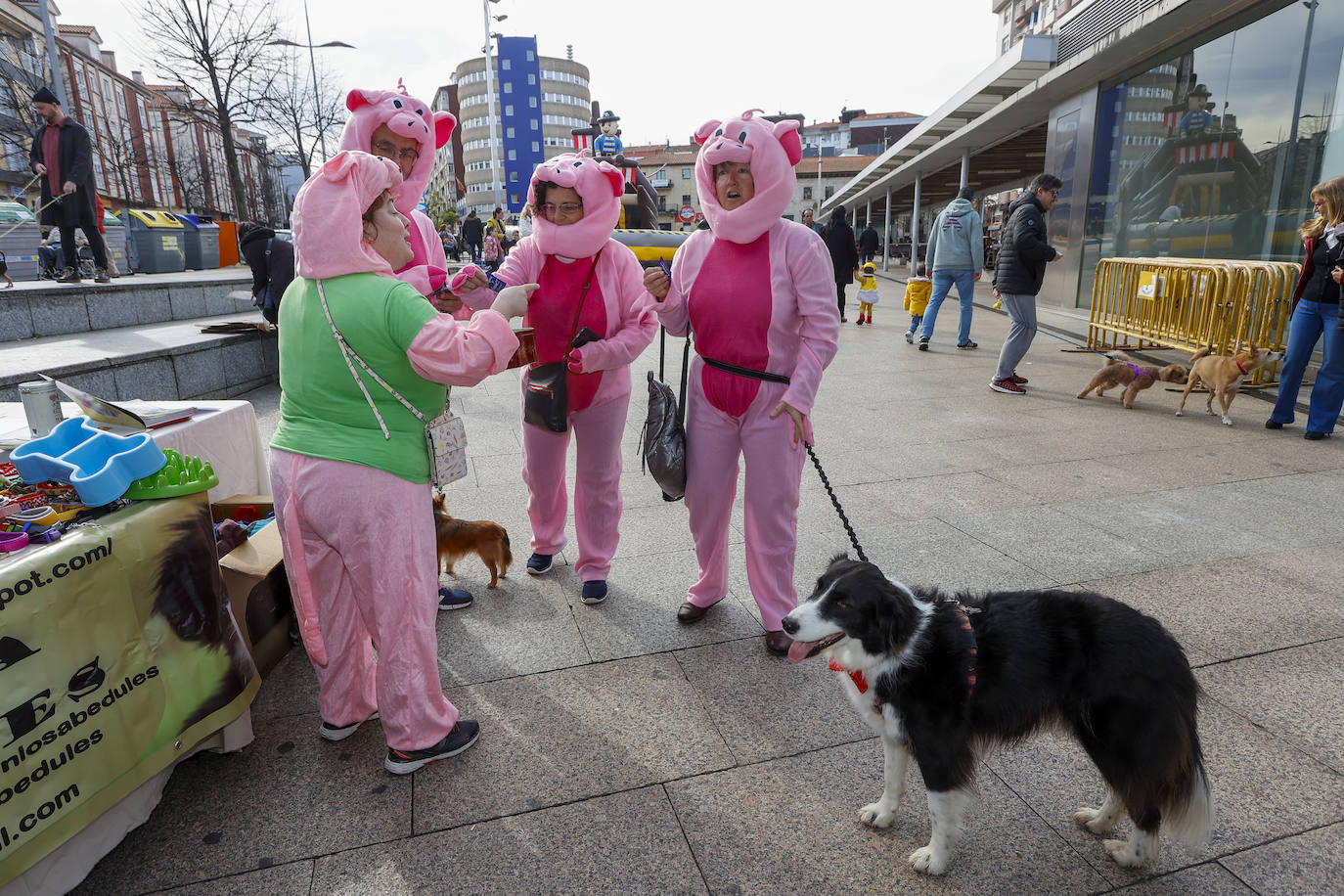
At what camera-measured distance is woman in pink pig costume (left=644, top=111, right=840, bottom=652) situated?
3.02 meters

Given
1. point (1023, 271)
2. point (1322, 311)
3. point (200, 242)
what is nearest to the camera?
point (1322, 311)

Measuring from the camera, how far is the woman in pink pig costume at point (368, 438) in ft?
7.09

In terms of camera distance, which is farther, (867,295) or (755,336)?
(867,295)

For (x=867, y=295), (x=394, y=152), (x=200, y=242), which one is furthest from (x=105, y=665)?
(x=200, y=242)

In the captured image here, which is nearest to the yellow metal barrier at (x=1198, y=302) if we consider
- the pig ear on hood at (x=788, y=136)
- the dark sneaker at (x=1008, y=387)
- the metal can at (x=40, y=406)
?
the dark sneaker at (x=1008, y=387)

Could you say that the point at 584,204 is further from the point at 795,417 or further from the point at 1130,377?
the point at 1130,377

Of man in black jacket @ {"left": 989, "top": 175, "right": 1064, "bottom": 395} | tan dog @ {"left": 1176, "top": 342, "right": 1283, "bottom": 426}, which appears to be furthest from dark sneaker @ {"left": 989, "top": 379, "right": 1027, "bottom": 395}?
tan dog @ {"left": 1176, "top": 342, "right": 1283, "bottom": 426}

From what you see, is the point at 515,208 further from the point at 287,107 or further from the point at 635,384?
the point at 635,384

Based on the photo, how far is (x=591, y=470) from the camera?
12.0 ft

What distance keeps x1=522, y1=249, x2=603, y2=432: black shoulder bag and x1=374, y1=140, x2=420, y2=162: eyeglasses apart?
103 cm

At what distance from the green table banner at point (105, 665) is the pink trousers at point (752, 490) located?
185cm

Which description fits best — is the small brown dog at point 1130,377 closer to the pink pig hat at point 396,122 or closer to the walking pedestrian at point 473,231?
the pink pig hat at point 396,122

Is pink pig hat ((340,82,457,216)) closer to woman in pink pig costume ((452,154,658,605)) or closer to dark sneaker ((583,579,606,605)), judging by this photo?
woman in pink pig costume ((452,154,658,605))

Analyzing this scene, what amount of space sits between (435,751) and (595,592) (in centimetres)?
125
